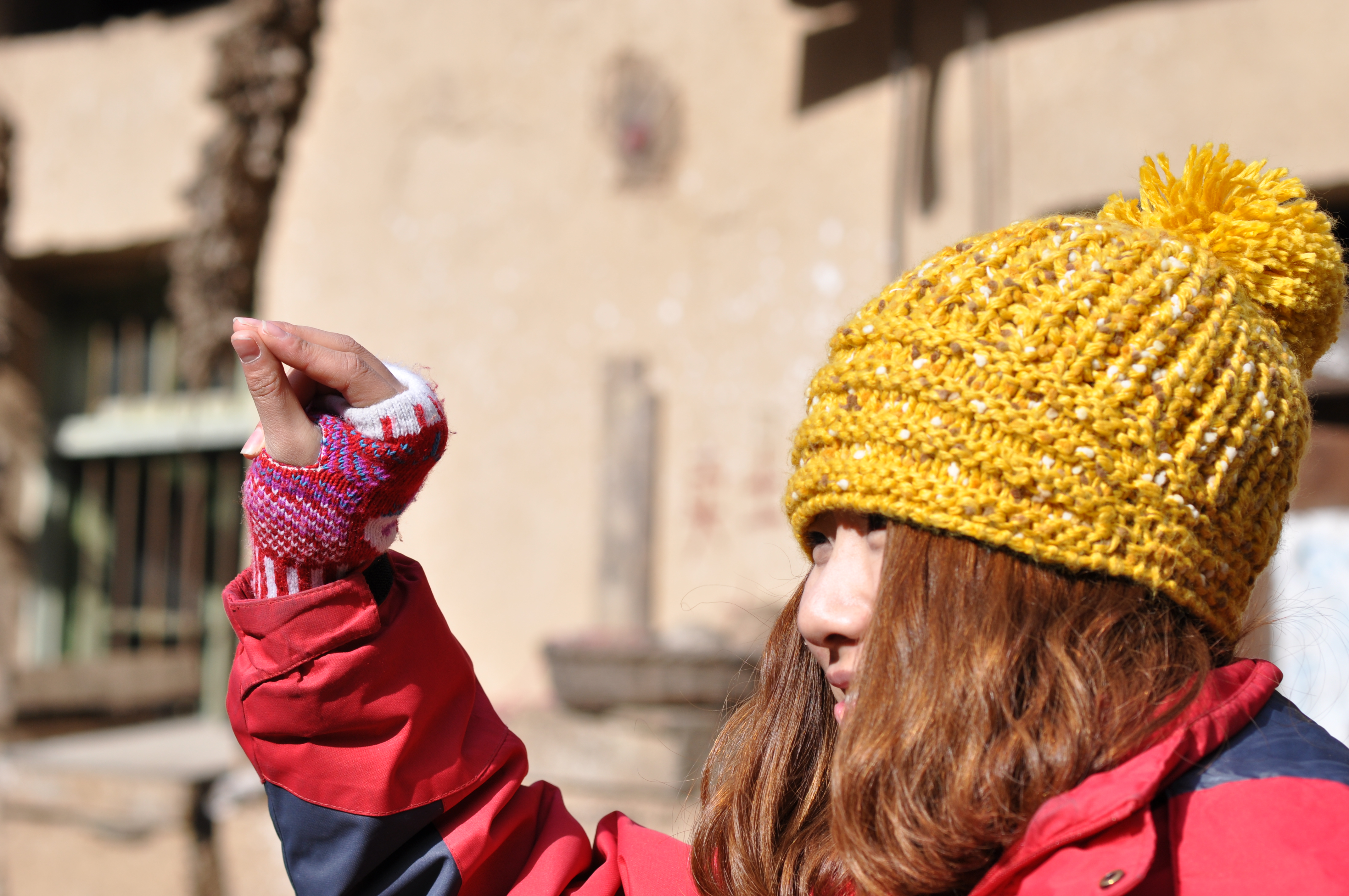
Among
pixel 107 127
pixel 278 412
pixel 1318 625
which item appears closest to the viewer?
pixel 278 412

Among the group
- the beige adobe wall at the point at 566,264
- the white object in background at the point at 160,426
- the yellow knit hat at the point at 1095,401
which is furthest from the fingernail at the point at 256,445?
the white object in background at the point at 160,426

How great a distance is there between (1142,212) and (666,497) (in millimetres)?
2115

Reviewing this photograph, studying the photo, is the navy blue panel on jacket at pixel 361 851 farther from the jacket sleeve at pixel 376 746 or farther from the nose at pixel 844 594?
the nose at pixel 844 594

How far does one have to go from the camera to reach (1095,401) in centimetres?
84

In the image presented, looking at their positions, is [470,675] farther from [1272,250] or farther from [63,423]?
[63,423]

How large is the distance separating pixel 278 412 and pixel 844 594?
48 cm

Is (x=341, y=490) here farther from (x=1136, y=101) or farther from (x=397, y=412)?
→ (x=1136, y=101)

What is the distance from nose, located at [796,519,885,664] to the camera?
2.99 ft

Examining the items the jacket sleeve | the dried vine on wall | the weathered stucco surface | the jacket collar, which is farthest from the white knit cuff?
the dried vine on wall

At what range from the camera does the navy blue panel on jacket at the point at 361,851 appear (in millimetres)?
959

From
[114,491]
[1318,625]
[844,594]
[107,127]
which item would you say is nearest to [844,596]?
[844,594]

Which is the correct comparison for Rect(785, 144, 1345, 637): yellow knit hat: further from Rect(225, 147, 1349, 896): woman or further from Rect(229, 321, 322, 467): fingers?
Rect(229, 321, 322, 467): fingers

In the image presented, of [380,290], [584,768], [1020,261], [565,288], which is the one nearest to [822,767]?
[1020,261]

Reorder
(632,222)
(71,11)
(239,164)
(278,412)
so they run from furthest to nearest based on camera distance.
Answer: (71,11) < (239,164) < (632,222) < (278,412)
